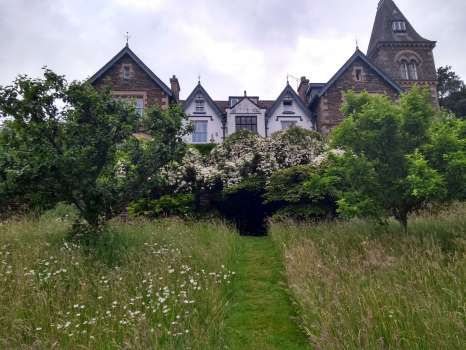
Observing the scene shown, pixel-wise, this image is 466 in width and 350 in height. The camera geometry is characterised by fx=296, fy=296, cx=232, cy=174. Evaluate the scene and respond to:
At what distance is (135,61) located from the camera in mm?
23406

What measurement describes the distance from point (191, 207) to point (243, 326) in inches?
373

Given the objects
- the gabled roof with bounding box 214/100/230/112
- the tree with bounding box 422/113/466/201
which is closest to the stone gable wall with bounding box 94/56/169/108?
the gabled roof with bounding box 214/100/230/112

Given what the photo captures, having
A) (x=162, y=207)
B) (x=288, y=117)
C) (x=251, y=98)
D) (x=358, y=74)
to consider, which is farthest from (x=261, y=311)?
(x=358, y=74)

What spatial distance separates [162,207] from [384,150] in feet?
31.1

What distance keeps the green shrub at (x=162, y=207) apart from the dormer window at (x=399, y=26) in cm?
3347

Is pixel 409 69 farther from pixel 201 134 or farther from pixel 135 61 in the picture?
pixel 135 61

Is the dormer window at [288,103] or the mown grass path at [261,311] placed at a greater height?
the dormer window at [288,103]

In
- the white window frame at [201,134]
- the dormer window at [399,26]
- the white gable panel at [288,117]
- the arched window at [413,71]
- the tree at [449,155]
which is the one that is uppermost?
the dormer window at [399,26]

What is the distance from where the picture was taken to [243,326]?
500 cm

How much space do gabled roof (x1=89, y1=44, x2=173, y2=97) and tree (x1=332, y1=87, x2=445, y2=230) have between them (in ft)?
59.1

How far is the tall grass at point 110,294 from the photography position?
4348 mm

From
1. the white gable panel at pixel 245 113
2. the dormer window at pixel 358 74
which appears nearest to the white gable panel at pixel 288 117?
the white gable panel at pixel 245 113

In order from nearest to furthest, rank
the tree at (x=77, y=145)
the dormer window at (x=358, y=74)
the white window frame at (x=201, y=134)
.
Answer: the tree at (x=77, y=145) → the white window frame at (x=201, y=134) → the dormer window at (x=358, y=74)

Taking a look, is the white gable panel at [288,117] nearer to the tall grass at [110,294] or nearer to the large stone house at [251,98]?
the large stone house at [251,98]
